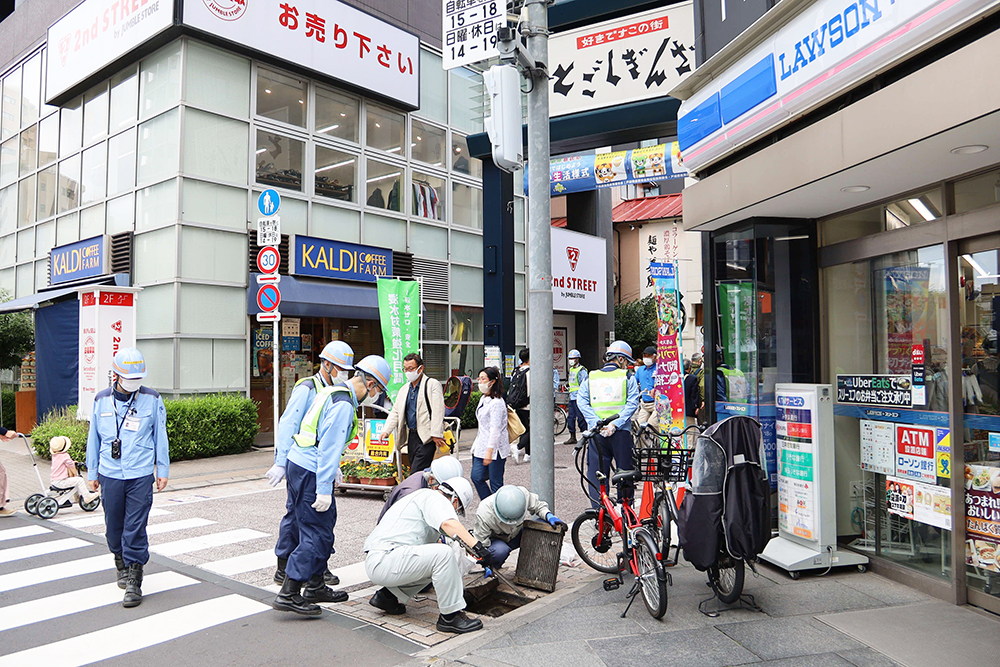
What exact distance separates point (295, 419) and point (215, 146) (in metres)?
11.0

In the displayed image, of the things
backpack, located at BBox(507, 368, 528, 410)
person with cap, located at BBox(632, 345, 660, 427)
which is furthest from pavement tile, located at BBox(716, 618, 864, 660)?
person with cap, located at BBox(632, 345, 660, 427)

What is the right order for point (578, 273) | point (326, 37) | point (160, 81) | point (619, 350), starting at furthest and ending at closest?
point (578, 273)
point (326, 37)
point (160, 81)
point (619, 350)

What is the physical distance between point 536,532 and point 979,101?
4.16 m

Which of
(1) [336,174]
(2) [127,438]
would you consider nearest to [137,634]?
(2) [127,438]

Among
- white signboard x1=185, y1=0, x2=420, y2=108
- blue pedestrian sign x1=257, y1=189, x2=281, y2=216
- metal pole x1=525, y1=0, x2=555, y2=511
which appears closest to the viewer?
metal pole x1=525, y1=0, x2=555, y2=511

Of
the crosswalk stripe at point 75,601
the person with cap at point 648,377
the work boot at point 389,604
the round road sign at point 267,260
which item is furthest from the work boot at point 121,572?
the person with cap at point 648,377

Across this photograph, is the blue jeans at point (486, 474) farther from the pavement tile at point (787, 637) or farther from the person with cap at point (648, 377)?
the person with cap at point (648, 377)

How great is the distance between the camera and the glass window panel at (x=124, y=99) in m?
15.4

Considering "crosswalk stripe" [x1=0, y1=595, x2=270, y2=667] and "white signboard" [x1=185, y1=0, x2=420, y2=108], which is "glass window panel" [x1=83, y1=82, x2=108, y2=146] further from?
"crosswalk stripe" [x1=0, y1=595, x2=270, y2=667]

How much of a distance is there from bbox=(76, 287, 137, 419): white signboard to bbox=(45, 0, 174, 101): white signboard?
17.7 ft

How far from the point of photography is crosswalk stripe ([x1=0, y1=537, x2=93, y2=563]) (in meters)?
7.10

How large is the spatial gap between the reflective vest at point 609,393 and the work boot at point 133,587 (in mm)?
4531

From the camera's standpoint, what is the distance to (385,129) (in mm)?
18172

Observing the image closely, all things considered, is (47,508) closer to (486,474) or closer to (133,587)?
(133,587)
